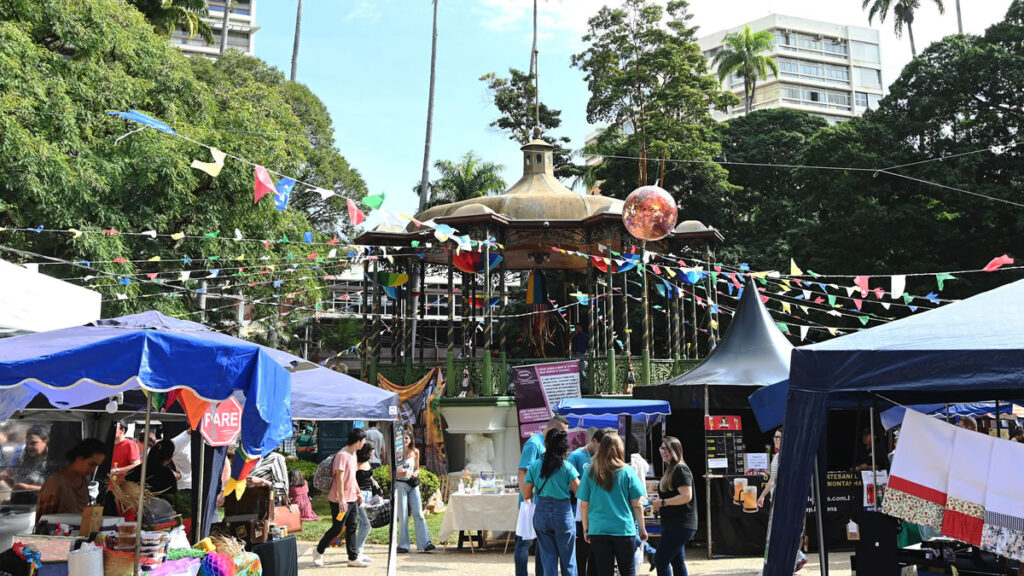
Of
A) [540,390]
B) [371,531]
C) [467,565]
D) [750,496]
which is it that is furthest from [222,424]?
[540,390]

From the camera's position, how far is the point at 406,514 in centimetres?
1331

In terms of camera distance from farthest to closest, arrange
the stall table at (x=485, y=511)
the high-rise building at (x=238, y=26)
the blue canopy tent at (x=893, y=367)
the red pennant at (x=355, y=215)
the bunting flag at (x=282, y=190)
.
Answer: the high-rise building at (x=238, y=26)
the stall table at (x=485, y=511)
the red pennant at (x=355, y=215)
the bunting flag at (x=282, y=190)
the blue canopy tent at (x=893, y=367)

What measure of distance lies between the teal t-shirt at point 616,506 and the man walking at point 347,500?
478 centimetres

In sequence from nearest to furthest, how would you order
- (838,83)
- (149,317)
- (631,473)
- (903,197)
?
(631,473) < (149,317) < (903,197) < (838,83)

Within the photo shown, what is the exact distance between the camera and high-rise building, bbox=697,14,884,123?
71.4 metres

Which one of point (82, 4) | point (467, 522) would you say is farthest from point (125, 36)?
point (467, 522)

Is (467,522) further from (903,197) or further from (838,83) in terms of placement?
(838,83)

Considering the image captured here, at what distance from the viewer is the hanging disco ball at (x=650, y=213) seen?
15.5 m

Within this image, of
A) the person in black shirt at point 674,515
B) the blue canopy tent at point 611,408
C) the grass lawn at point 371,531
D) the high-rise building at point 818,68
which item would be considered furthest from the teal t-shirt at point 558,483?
the high-rise building at point 818,68

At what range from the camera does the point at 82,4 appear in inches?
752

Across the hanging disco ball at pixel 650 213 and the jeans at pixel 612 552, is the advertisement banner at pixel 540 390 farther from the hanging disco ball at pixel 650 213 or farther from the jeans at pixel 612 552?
the jeans at pixel 612 552

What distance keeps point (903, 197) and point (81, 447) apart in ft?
88.3

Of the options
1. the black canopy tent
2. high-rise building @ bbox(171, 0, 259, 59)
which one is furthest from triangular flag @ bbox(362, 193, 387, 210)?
high-rise building @ bbox(171, 0, 259, 59)

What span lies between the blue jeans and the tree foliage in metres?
8.28
